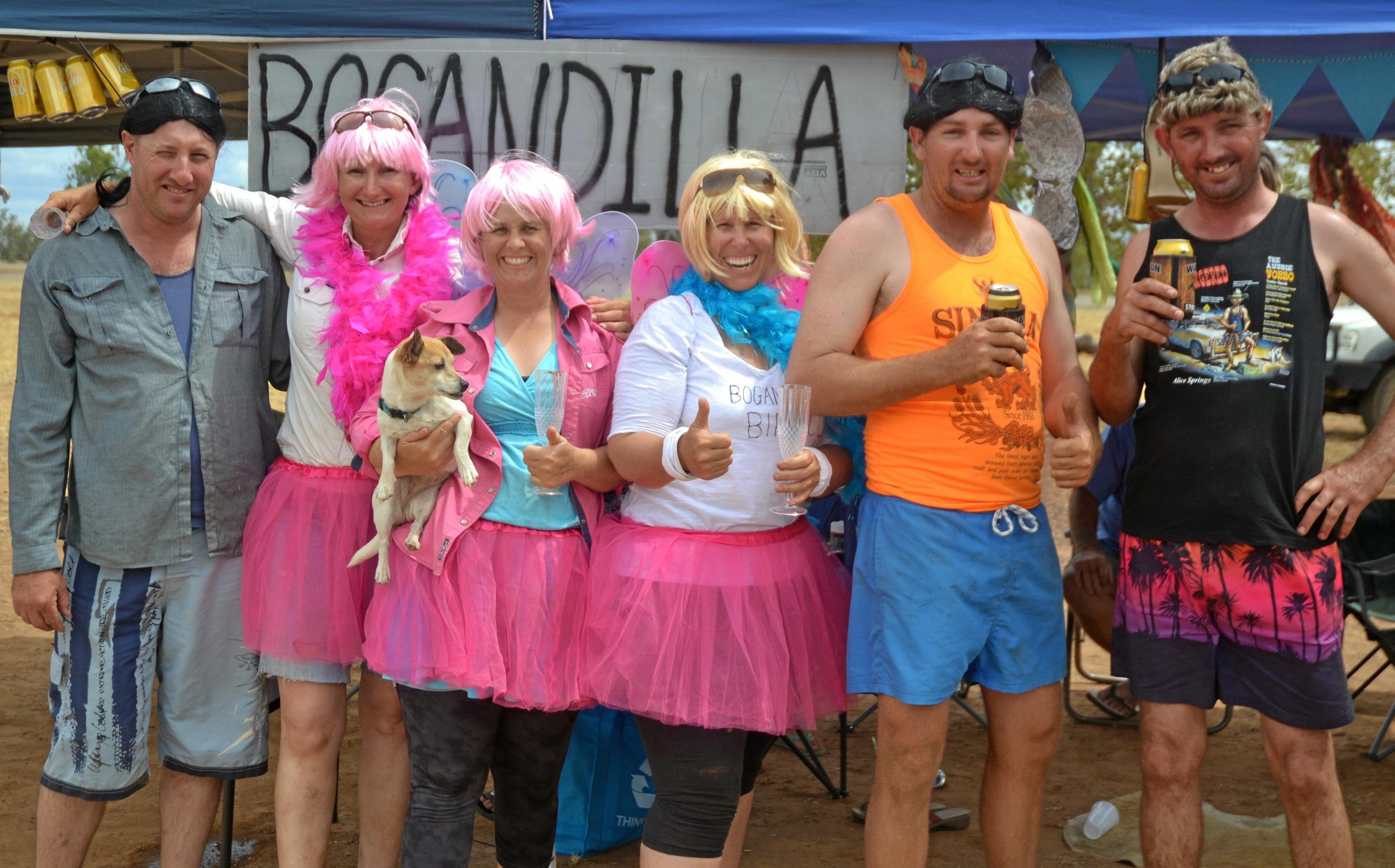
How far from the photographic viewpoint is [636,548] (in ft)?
8.69

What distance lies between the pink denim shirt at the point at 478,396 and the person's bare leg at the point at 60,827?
1.11 m

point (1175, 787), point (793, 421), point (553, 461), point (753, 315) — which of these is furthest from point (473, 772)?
point (1175, 787)

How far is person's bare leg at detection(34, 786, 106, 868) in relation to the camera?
9.64 feet

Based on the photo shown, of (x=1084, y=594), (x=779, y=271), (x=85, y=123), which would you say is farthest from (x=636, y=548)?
(x=85, y=123)

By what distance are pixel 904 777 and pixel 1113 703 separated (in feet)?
10.3

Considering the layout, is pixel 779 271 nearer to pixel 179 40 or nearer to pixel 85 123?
pixel 179 40

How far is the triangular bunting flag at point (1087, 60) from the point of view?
12.0 ft

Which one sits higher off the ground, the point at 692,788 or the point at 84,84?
the point at 84,84

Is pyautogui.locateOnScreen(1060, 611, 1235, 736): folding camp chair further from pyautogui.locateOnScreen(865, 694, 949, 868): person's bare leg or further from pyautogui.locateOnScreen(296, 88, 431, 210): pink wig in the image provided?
pyautogui.locateOnScreen(296, 88, 431, 210): pink wig

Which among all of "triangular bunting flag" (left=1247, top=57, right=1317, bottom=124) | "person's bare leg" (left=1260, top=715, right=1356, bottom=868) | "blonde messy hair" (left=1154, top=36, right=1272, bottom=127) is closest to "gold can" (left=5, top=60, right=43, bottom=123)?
"blonde messy hair" (left=1154, top=36, right=1272, bottom=127)

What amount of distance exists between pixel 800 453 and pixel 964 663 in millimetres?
598

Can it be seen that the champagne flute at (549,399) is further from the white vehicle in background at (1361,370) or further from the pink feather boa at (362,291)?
the white vehicle in background at (1361,370)

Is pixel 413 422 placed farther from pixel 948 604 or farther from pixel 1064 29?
pixel 1064 29

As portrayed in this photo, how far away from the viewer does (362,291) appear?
2.87 metres
